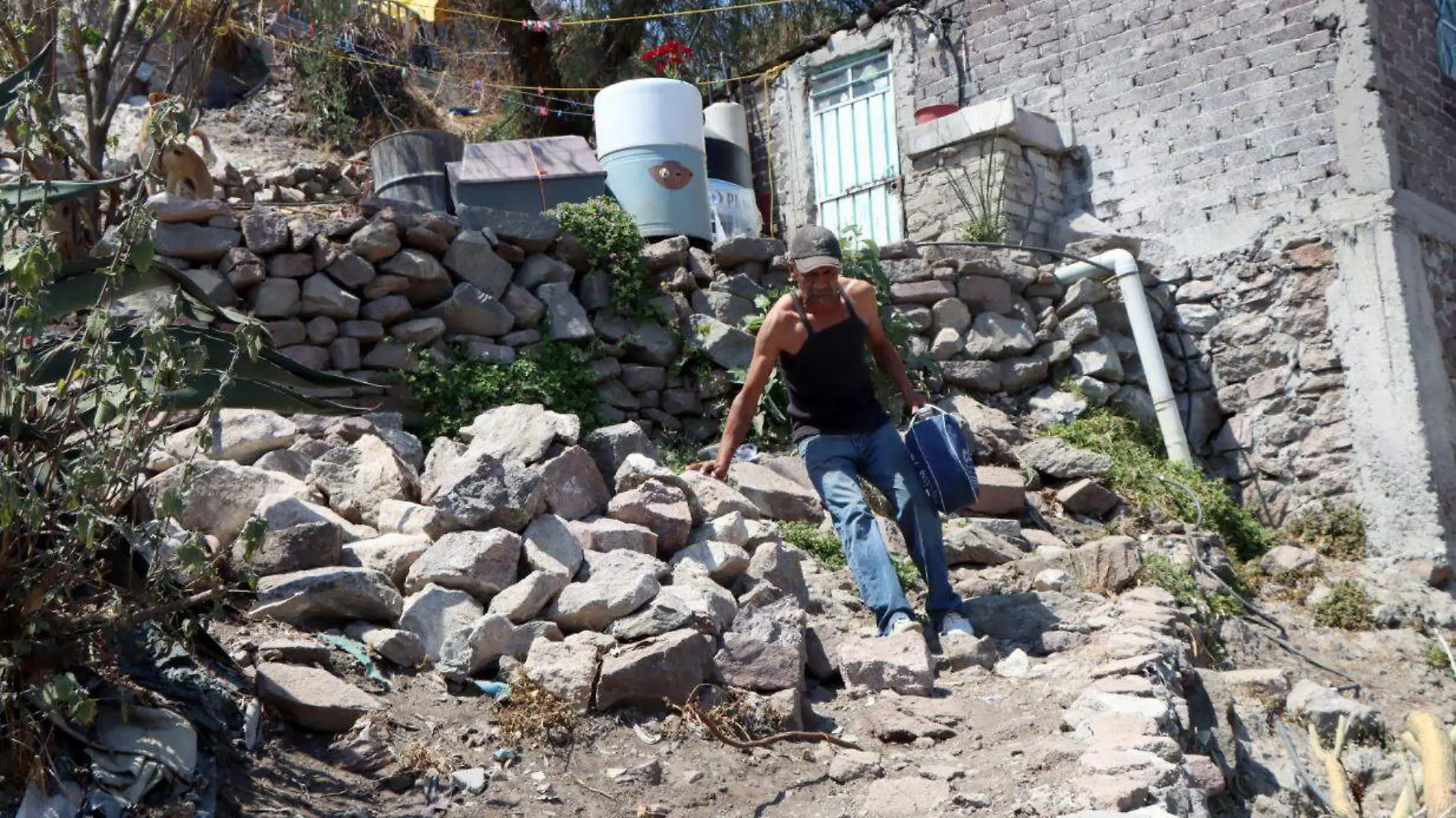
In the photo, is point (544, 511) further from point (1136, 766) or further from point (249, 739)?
point (1136, 766)

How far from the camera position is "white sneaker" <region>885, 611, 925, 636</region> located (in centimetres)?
464

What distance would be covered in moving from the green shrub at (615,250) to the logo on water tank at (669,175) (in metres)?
0.68

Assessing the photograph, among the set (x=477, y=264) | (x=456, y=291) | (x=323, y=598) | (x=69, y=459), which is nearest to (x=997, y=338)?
(x=477, y=264)

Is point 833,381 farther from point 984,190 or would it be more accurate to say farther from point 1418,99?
point 1418,99

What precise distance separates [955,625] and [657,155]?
179 inches

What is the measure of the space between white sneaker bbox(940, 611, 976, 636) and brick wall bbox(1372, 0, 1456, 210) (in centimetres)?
560

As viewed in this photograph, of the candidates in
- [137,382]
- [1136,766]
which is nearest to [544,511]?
[137,382]

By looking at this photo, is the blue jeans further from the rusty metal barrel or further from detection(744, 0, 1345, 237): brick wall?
detection(744, 0, 1345, 237): brick wall

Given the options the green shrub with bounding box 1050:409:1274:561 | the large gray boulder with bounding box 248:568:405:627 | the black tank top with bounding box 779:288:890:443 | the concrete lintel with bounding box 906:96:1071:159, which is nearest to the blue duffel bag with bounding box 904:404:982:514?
the black tank top with bounding box 779:288:890:443

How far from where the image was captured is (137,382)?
3.17 metres

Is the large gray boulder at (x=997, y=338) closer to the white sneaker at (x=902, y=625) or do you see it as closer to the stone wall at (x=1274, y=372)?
the stone wall at (x=1274, y=372)

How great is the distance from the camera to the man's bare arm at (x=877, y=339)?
5.05m

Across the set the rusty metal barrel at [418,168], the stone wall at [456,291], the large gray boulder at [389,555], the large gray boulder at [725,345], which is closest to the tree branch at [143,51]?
the rusty metal barrel at [418,168]

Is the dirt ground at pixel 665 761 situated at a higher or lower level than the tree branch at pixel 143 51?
lower
